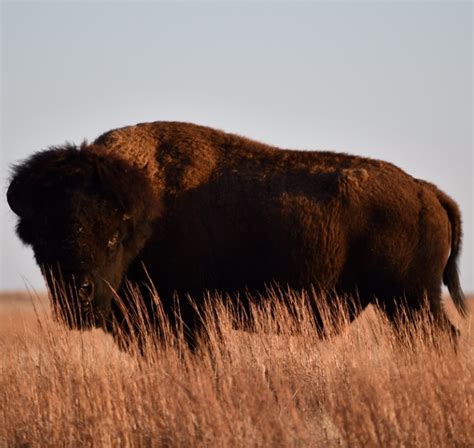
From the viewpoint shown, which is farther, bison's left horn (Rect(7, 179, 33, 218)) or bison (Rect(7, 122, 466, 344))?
bison (Rect(7, 122, 466, 344))

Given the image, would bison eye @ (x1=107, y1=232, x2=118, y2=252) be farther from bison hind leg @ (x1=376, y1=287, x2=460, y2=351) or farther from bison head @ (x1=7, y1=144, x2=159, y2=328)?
bison hind leg @ (x1=376, y1=287, x2=460, y2=351)

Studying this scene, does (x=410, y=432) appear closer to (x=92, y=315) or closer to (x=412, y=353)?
(x=412, y=353)

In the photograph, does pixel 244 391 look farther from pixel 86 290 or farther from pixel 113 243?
pixel 113 243

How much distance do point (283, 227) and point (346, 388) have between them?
244cm

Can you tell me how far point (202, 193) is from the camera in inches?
386

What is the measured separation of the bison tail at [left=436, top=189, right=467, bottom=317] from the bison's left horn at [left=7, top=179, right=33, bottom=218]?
4.09m

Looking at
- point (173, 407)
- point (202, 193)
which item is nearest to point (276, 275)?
point (202, 193)

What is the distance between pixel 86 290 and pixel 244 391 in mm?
2367

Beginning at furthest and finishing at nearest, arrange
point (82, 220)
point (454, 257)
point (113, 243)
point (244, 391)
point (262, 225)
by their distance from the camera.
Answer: point (454, 257) < point (262, 225) < point (113, 243) < point (82, 220) < point (244, 391)

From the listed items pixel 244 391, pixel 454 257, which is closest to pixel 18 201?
pixel 244 391

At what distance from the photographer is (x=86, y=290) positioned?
8.72m

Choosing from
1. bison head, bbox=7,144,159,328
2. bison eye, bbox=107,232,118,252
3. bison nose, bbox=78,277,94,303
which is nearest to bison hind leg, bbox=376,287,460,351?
bison head, bbox=7,144,159,328

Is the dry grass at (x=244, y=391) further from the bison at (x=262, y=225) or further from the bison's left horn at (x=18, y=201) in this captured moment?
the bison's left horn at (x=18, y=201)

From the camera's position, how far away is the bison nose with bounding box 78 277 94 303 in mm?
8667
